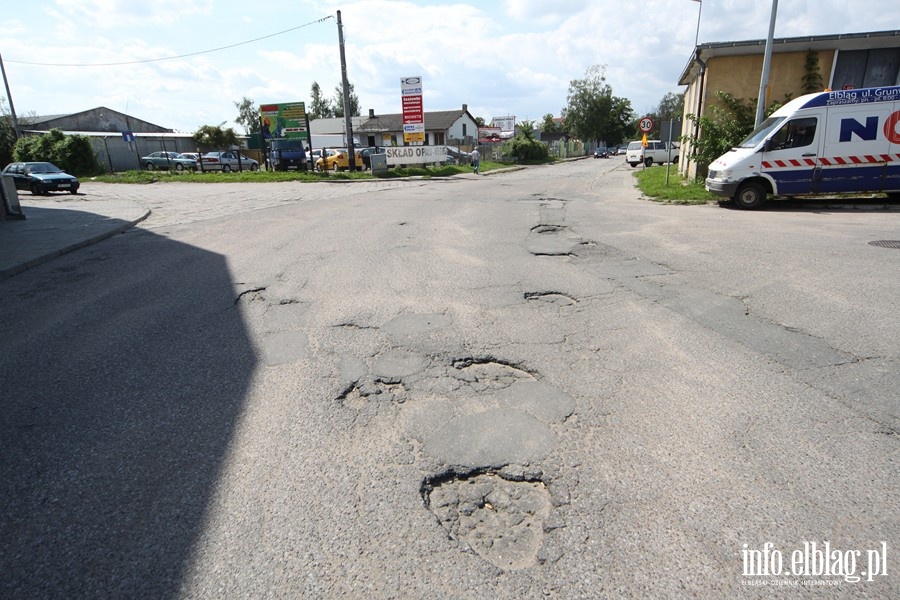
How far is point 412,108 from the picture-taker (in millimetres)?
32438

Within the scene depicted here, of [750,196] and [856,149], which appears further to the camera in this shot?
[750,196]

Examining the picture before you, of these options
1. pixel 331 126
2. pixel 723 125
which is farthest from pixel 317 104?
pixel 723 125

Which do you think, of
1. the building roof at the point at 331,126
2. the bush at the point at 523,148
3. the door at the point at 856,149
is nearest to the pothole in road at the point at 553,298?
the door at the point at 856,149

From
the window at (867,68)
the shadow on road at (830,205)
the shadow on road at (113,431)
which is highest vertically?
the window at (867,68)

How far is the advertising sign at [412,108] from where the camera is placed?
3194cm

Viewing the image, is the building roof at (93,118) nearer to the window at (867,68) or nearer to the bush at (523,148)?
the bush at (523,148)

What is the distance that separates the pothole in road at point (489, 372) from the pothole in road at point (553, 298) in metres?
1.72

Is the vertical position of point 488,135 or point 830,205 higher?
point 488,135

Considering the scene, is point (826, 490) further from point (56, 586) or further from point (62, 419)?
point (62, 419)

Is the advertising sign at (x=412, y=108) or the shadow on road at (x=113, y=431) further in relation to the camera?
the advertising sign at (x=412, y=108)

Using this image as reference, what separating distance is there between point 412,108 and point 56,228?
2411cm

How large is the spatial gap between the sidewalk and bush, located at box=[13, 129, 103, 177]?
20158mm

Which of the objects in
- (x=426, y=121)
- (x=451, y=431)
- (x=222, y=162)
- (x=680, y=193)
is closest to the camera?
(x=451, y=431)

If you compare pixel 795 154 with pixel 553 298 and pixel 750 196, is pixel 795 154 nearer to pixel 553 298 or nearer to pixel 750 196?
pixel 750 196
